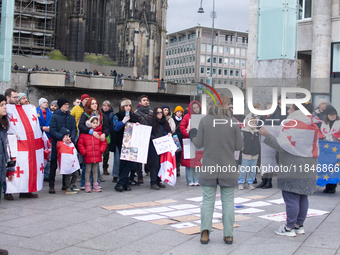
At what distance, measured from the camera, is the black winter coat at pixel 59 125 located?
8.06m

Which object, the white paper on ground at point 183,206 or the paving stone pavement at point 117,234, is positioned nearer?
the paving stone pavement at point 117,234

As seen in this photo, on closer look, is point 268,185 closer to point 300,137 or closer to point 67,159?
point 300,137

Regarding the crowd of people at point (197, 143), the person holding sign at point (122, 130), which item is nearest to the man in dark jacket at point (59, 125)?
the crowd of people at point (197, 143)

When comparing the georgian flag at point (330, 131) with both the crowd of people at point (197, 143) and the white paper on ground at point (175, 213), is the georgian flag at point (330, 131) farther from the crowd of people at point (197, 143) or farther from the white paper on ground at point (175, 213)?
the white paper on ground at point (175, 213)

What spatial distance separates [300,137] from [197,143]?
1.33 metres

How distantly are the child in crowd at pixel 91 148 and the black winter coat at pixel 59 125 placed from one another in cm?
29

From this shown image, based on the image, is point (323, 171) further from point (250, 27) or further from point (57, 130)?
point (250, 27)

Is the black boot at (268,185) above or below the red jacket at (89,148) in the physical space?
below

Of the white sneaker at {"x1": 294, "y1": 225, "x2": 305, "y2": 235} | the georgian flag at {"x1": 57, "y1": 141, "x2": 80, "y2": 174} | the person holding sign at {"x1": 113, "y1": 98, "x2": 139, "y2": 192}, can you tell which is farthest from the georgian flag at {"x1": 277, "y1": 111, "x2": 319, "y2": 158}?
the georgian flag at {"x1": 57, "y1": 141, "x2": 80, "y2": 174}

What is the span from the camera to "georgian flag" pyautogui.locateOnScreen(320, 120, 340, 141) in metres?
8.47

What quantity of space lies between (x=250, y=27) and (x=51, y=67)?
29.5 metres

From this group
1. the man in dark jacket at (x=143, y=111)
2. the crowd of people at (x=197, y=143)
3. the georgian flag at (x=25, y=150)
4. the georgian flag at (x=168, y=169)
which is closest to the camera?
the crowd of people at (x=197, y=143)

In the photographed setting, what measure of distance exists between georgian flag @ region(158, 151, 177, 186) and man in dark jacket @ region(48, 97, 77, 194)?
1.93 metres

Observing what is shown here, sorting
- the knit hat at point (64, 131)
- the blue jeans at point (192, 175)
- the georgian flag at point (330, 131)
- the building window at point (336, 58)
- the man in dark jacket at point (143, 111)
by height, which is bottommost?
the blue jeans at point (192, 175)
